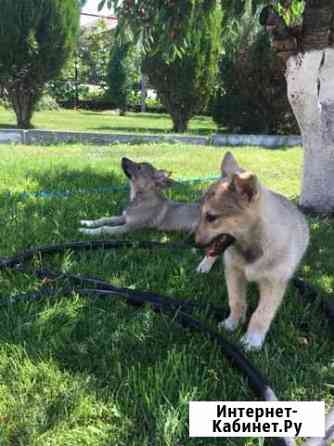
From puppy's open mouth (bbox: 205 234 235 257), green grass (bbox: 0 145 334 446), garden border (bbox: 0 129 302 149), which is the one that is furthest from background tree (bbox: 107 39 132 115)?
puppy's open mouth (bbox: 205 234 235 257)

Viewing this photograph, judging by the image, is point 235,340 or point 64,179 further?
point 64,179

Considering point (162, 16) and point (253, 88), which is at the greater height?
point (162, 16)

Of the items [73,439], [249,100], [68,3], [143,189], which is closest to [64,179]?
[143,189]

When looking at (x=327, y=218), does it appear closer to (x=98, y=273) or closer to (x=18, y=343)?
(x=98, y=273)

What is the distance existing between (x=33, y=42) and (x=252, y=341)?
1400cm

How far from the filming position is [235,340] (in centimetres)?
266

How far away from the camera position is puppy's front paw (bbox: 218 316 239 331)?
2.80 meters

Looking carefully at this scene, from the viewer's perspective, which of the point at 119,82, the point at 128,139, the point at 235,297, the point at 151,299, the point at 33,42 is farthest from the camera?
the point at 119,82

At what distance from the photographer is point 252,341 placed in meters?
2.61

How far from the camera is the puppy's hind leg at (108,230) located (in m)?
4.55

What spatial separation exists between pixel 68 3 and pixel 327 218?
41.8 feet

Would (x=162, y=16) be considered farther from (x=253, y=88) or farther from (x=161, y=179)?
(x=253, y=88)

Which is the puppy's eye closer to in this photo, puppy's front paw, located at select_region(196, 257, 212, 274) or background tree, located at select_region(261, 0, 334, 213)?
puppy's front paw, located at select_region(196, 257, 212, 274)

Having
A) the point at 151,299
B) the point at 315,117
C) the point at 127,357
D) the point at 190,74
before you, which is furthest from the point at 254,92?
the point at 127,357
